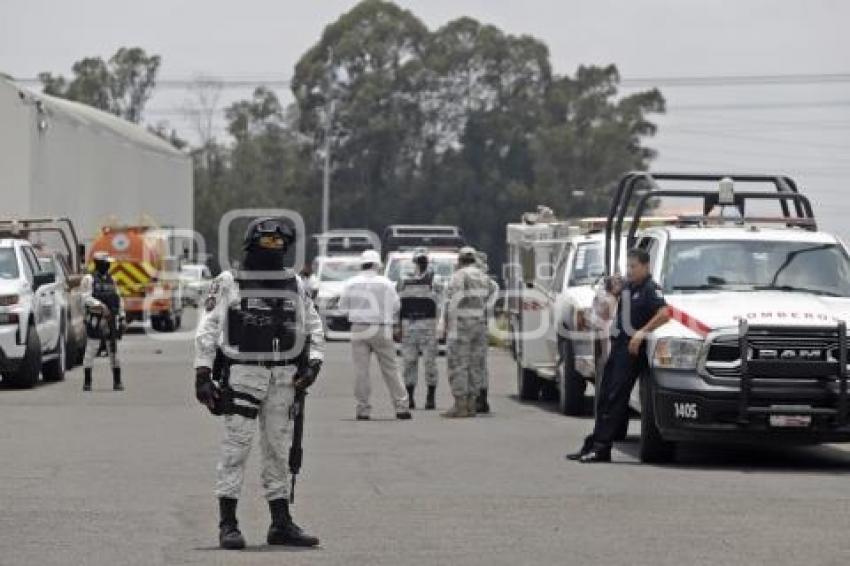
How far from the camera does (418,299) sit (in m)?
24.8

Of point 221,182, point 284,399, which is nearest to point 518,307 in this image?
point 284,399

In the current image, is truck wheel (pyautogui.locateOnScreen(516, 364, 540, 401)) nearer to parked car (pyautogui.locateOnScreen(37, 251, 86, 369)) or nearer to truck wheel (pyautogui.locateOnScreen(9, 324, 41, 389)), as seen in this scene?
truck wheel (pyautogui.locateOnScreen(9, 324, 41, 389))

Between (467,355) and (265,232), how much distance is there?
11.2 metres

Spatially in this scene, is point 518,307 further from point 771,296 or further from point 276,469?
point 276,469

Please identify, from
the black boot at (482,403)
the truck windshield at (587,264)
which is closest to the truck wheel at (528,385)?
the black boot at (482,403)

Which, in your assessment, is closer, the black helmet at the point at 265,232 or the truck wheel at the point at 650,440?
the black helmet at the point at 265,232

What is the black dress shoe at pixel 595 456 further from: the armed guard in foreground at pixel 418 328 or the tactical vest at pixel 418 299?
the tactical vest at pixel 418 299

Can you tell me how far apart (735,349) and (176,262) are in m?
36.4

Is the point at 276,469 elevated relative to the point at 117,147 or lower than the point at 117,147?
lower

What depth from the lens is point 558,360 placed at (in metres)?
23.4

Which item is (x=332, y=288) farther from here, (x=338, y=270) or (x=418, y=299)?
(x=418, y=299)

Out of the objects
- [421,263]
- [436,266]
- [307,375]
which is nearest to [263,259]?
[307,375]

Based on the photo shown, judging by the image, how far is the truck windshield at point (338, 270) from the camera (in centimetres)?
4703

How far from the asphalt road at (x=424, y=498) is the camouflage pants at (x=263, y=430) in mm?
387
